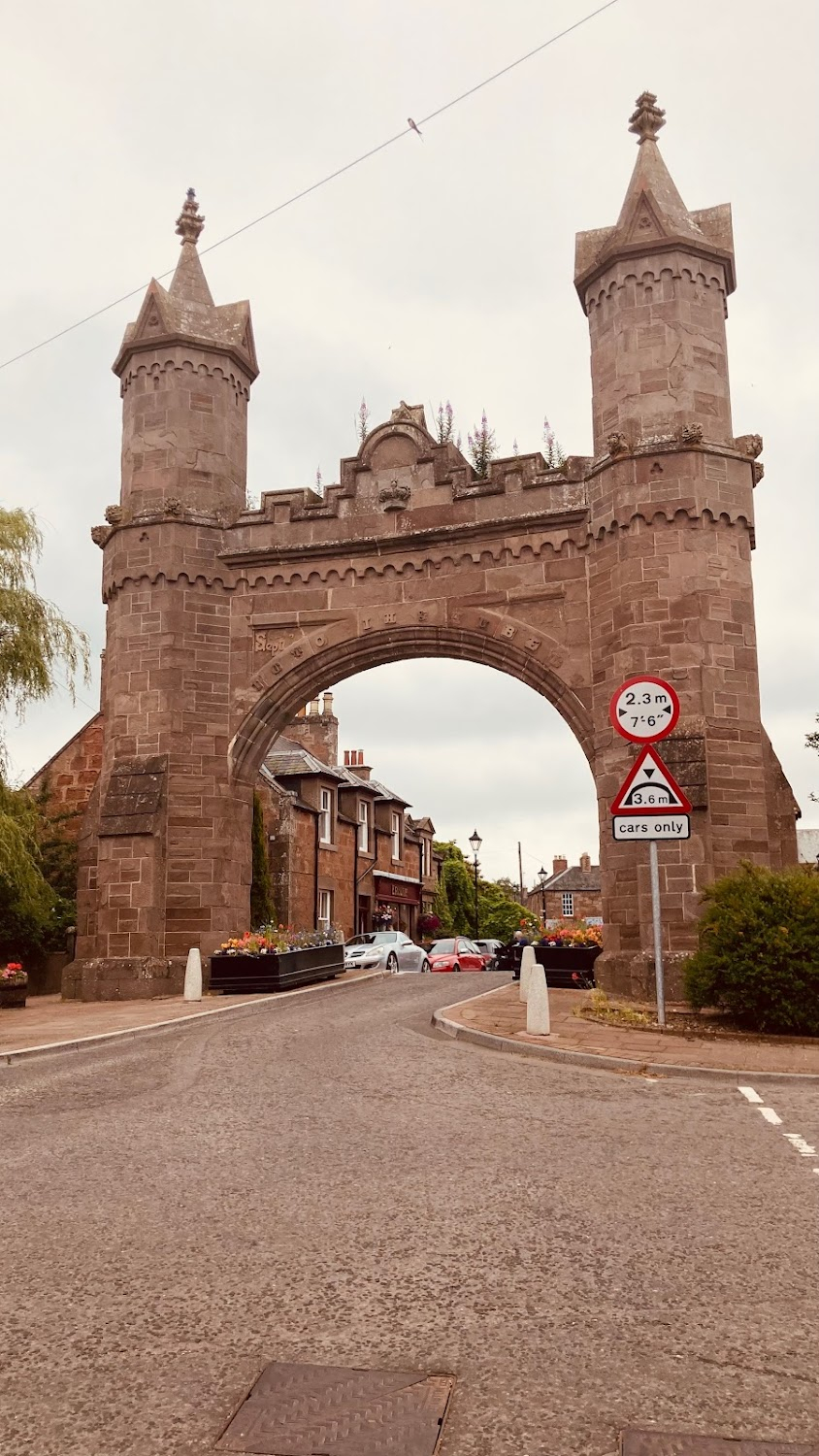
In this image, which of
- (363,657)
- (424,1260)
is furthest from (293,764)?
(424,1260)

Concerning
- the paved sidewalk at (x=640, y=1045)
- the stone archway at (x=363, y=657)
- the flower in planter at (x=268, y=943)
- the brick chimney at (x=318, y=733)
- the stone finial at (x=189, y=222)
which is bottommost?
the paved sidewalk at (x=640, y=1045)

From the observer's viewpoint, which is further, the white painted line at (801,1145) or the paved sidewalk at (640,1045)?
the paved sidewalk at (640,1045)

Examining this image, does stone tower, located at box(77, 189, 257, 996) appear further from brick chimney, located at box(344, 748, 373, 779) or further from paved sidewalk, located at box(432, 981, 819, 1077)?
brick chimney, located at box(344, 748, 373, 779)

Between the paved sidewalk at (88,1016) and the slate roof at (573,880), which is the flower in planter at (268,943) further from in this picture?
the slate roof at (573,880)

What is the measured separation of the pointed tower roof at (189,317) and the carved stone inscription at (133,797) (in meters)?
7.83

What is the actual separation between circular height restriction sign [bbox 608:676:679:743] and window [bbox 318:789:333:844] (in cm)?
2349

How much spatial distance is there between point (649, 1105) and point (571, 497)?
1264cm

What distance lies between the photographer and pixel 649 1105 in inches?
281

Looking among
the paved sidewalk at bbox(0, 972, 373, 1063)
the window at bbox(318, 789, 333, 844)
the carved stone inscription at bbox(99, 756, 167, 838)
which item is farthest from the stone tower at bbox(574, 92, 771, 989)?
the window at bbox(318, 789, 333, 844)

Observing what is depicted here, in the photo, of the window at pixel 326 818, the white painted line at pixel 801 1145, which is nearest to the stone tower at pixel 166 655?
the white painted line at pixel 801 1145

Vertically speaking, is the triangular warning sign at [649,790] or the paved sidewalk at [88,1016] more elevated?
the triangular warning sign at [649,790]

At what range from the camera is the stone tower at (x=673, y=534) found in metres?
15.6

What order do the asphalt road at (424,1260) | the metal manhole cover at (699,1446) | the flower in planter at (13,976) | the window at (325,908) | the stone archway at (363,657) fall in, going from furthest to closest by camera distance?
1. the window at (325,908)
2. the stone archway at (363,657)
3. the flower in planter at (13,976)
4. the asphalt road at (424,1260)
5. the metal manhole cover at (699,1446)

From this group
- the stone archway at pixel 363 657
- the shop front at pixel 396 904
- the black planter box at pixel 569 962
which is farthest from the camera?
the shop front at pixel 396 904
